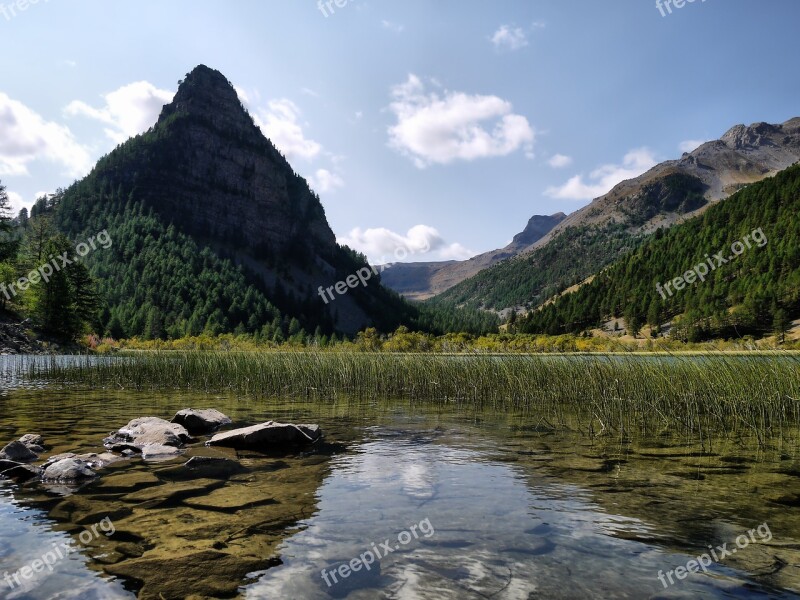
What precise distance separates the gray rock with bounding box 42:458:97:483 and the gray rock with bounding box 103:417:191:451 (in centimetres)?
197

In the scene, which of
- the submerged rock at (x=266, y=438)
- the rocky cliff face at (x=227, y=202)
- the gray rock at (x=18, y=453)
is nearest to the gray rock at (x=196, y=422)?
the submerged rock at (x=266, y=438)

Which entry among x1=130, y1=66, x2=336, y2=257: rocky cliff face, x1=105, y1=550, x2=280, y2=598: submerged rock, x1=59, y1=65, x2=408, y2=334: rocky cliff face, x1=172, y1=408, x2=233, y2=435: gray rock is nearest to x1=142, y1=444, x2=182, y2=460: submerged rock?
x1=172, y1=408, x2=233, y2=435: gray rock

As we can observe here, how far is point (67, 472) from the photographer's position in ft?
25.1

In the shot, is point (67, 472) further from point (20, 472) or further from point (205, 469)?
point (205, 469)

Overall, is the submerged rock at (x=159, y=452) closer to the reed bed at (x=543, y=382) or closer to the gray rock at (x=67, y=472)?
the gray rock at (x=67, y=472)

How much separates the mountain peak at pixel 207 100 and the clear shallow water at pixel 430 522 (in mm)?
185755

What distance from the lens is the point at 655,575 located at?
4812 mm

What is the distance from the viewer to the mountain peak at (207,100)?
6816 inches

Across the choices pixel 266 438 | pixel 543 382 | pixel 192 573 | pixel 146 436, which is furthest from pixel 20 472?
pixel 543 382

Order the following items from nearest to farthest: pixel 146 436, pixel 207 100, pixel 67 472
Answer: pixel 67 472 < pixel 146 436 < pixel 207 100

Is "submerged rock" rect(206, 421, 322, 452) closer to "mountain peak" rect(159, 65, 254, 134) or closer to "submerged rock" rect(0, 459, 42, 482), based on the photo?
"submerged rock" rect(0, 459, 42, 482)

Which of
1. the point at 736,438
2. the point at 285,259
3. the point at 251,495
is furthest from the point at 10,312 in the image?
the point at 285,259

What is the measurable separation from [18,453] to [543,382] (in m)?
15.1

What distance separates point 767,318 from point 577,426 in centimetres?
10803
